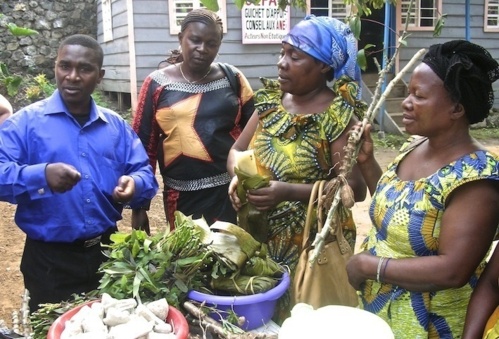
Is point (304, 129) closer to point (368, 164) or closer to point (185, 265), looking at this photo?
point (368, 164)

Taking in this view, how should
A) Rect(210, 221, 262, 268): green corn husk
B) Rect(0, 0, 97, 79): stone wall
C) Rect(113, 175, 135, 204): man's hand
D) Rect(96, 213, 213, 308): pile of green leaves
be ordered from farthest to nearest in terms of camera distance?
Rect(0, 0, 97, 79): stone wall < Rect(113, 175, 135, 204): man's hand < Rect(210, 221, 262, 268): green corn husk < Rect(96, 213, 213, 308): pile of green leaves

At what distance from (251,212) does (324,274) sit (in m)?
0.42

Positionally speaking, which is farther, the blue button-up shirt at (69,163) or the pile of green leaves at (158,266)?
the blue button-up shirt at (69,163)

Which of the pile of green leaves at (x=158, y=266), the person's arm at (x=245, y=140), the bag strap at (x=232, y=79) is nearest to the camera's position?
the pile of green leaves at (x=158, y=266)

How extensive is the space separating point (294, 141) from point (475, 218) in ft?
2.87

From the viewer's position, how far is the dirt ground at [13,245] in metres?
4.34

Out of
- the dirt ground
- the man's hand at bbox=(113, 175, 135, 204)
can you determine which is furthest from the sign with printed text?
the man's hand at bbox=(113, 175, 135, 204)

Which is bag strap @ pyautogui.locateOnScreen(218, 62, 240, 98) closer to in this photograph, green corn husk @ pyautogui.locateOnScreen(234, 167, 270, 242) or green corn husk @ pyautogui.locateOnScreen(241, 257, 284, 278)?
A: green corn husk @ pyautogui.locateOnScreen(234, 167, 270, 242)

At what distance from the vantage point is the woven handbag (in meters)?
1.92

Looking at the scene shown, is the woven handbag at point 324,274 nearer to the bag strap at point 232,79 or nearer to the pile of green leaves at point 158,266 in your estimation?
the pile of green leaves at point 158,266

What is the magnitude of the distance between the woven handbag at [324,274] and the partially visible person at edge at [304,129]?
214mm

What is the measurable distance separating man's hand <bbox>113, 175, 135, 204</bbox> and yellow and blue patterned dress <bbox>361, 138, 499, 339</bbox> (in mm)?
1032

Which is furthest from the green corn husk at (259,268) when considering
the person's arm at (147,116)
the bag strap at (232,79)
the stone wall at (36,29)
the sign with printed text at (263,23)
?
the stone wall at (36,29)

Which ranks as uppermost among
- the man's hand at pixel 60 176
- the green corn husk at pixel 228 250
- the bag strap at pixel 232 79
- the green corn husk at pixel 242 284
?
the bag strap at pixel 232 79
